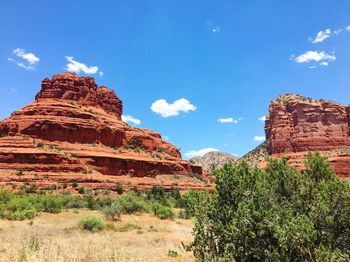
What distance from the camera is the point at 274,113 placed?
422 ft

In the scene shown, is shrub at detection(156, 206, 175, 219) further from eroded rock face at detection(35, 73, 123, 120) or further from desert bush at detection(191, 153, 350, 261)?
eroded rock face at detection(35, 73, 123, 120)

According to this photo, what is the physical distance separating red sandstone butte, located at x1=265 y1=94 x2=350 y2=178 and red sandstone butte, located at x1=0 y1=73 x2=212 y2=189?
1937 inches

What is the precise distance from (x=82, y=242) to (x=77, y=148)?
49.5 m

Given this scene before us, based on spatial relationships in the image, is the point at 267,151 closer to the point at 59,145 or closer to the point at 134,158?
the point at 134,158

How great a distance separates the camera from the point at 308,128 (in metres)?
118

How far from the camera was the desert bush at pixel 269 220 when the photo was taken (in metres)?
8.12

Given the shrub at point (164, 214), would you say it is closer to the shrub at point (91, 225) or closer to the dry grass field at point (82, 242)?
the dry grass field at point (82, 242)

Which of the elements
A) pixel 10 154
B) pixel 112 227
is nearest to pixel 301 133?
pixel 10 154

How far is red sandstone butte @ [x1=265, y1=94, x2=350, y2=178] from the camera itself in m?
114

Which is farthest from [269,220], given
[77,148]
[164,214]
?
[77,148]

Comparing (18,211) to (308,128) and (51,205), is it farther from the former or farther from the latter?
(308,128)

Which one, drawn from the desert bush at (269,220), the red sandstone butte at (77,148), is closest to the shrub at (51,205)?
the red sandstone butte at (77,148)

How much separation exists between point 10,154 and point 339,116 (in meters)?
106

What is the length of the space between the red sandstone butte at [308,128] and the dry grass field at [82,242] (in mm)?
94514
